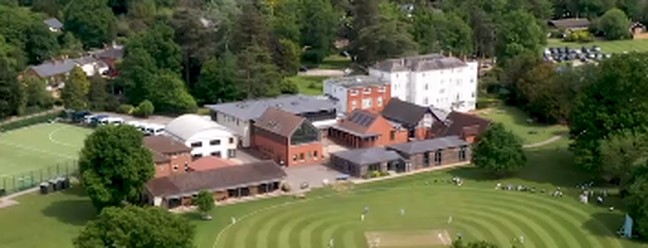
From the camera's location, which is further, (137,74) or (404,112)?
(137,74)

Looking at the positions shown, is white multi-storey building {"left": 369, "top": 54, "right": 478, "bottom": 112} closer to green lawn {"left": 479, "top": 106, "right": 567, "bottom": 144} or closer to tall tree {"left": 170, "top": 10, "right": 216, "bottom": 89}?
green lawn {"left": 479, "top": 106, "right": 567, "bottom": 144}

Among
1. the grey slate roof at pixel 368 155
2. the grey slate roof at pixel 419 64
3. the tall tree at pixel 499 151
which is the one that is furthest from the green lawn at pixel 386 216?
the grey slate roof at pixel 419 64

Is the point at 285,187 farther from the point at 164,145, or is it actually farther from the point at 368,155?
the point at 164,145

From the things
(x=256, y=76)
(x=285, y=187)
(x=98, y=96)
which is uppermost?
(x=256, y=76)

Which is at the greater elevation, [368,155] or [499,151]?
[499,151]

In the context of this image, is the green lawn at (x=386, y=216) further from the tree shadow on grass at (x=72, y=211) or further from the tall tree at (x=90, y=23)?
the tall tree at (x=90, y=23)

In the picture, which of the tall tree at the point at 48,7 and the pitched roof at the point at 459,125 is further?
the tall tree at the point at 48,7

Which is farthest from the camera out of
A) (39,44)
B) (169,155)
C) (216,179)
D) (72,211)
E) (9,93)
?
(39,44)

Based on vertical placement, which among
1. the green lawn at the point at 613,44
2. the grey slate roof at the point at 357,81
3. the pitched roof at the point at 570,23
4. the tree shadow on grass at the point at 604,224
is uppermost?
the pitched roof at the point at 570,23

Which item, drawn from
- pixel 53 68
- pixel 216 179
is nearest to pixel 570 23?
pixel 53 68
